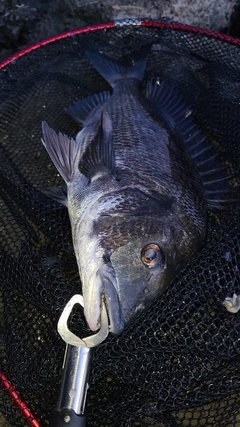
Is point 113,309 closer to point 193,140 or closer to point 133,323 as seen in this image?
point 133,323

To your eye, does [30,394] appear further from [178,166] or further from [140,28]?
[140,28]

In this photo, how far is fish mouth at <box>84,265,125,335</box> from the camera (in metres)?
1.64

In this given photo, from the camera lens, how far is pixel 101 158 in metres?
2.29

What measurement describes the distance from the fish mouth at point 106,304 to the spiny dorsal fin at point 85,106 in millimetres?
1668

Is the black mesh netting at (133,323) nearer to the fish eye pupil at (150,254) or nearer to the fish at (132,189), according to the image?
the fish at (132,189)

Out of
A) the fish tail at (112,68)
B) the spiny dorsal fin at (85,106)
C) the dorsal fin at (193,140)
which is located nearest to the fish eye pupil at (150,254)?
the dorsal fin at (193,140)

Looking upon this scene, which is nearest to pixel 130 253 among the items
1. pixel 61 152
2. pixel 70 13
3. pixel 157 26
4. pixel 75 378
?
pixel 75 378

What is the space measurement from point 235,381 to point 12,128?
2.38 meters

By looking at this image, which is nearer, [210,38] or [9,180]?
[9,180]

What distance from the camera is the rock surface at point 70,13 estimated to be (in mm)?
3811

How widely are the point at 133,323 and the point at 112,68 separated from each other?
2.07 m

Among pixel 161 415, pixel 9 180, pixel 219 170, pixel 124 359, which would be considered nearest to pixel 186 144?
pixel 219 170

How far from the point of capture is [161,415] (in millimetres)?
1932

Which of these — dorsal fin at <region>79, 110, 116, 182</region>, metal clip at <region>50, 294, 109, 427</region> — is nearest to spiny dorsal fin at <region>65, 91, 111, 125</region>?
dorsal fin at <region>79, 110, 116, 182</region>
